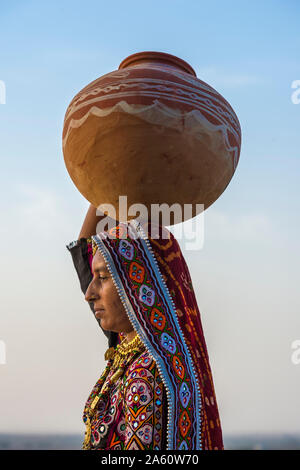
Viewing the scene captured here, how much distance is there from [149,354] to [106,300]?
471mm

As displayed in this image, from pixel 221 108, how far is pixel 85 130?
903mm

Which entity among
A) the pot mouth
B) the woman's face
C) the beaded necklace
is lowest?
the beaded necklace

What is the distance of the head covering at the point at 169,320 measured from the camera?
299 centimetres

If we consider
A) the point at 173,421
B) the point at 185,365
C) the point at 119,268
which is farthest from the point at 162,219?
the point at 173,421

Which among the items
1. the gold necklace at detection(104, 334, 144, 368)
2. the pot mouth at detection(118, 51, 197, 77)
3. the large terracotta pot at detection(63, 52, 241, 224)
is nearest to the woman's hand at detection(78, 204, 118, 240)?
the large terracotta pot at detection(63, 52, 241, 224)

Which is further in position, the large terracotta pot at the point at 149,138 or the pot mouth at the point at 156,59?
the pot mouth at the point at 156,59

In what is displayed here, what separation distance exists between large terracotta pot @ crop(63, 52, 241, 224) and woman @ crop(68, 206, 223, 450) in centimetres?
34

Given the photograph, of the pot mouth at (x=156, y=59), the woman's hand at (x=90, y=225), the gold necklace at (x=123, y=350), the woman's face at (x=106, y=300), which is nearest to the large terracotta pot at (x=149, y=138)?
the pot mouth at (x=156, y=59)

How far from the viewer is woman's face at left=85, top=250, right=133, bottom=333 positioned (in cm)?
336

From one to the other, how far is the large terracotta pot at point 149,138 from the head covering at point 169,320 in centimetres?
29

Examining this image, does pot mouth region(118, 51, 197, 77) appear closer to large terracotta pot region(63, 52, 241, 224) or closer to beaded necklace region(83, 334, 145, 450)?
large terracotta pot region(63, 52, 241, 224)

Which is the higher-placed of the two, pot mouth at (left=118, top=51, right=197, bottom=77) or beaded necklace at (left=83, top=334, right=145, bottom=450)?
pot mouth at (left=118, top=51, right=197, bottom=77)

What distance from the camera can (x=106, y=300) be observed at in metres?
3.37

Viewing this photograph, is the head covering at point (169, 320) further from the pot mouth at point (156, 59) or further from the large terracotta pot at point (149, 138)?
the pot mouth at point (156, 59)
